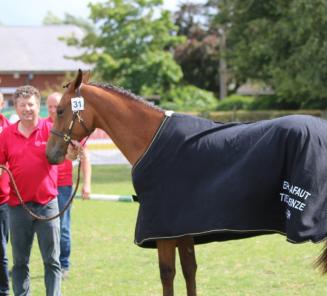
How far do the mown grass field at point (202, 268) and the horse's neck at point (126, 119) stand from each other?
199cm

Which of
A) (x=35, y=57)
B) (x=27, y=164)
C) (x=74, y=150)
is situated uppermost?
(x=74, y=150)

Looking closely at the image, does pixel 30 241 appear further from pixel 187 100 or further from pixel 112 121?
pixel 187 100

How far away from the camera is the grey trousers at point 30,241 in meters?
5.70

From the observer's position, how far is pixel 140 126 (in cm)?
535

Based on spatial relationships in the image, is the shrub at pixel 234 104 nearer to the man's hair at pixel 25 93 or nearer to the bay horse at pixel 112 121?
the man's hair at pixel 25 93

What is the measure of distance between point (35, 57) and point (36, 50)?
108 cm

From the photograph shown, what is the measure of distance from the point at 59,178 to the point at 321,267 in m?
3.49

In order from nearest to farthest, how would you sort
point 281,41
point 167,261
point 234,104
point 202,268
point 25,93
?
point 167,261
point 25,93
point 202,268
point 281,41
point 234,104

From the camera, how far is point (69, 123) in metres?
5.42

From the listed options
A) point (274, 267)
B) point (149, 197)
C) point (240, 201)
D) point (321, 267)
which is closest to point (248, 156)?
point (240, 201)

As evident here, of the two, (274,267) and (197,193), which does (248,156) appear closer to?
(197,193)

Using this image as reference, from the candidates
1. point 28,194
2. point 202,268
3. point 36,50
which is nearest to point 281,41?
point 202,268

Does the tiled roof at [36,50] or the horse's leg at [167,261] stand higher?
the horse's leg at [167,261]

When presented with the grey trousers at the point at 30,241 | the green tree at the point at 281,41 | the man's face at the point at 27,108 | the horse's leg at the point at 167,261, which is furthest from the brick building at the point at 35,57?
the horse's leg at the point at 167,261
